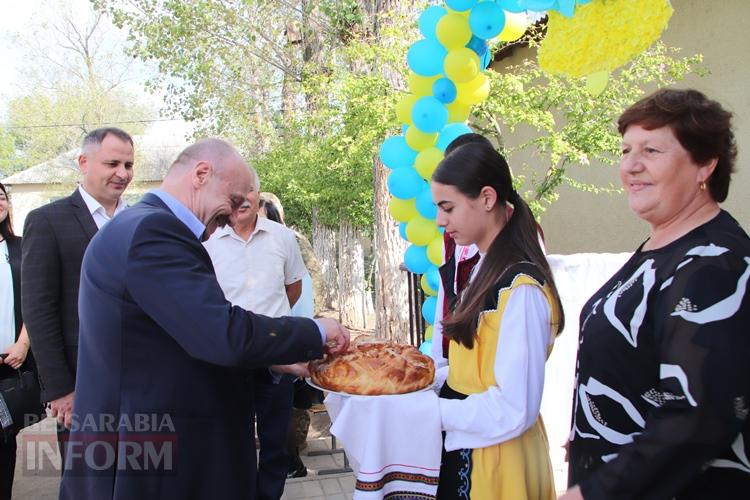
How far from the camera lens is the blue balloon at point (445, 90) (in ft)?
13.7

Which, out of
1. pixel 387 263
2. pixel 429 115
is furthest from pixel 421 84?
pixel 387 263

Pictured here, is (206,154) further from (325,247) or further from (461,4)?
(325,247)

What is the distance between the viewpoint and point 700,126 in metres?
1.47

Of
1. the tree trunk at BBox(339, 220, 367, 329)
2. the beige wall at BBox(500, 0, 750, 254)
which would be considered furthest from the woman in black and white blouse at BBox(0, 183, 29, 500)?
the tree trunk at BBox(339, 220, 367, 329)

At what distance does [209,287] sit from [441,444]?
0.90 m

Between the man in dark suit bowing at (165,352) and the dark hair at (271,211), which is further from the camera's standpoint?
the dark hair at (271,211)

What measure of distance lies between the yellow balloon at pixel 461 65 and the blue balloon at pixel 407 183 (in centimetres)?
74

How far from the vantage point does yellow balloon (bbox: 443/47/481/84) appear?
4.02 metres

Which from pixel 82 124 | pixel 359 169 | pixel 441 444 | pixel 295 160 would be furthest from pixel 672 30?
pixel 82 124

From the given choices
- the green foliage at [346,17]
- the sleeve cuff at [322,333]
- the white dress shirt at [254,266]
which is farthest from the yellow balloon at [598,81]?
the green foliage at [346,17]

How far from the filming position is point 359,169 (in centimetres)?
1003

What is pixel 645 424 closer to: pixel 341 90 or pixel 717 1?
pixel 341 90

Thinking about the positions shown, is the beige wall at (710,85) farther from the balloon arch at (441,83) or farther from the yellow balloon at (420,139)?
the yellow balloon at (420,139)
